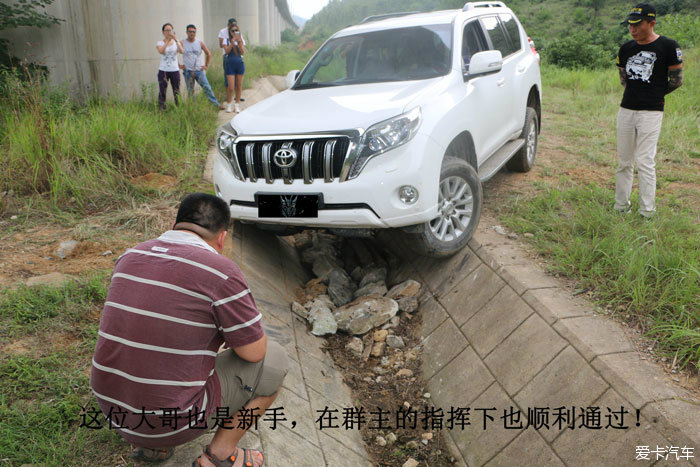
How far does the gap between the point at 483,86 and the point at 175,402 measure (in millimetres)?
4191

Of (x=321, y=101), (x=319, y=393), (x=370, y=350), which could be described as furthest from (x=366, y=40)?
(x=319, y=393)

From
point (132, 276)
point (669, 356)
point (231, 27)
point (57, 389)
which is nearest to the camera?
point (132, 276)

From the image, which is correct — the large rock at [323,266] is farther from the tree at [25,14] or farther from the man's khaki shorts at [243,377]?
the tree at [25,14]

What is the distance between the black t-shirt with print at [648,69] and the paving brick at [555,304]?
202 cm

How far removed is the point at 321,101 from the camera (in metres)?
4.84

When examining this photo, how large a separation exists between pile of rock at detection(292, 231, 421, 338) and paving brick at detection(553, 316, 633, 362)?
65.7 inches

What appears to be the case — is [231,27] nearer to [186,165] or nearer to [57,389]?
[186,165]

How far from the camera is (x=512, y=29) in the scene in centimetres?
679

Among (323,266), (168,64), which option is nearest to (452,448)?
(323,266)

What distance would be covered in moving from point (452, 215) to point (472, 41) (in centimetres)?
193

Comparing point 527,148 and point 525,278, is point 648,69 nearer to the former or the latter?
point 527,148

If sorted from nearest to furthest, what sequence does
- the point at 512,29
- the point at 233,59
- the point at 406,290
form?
the point at 406,290 → the point at 512,29 → the point at 233,59

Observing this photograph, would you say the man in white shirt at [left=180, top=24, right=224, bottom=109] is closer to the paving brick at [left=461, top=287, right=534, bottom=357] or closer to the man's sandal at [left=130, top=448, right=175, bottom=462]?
the paving brick at [left=461, top=287, right=534, bottom=357]

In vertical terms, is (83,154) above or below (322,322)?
above
